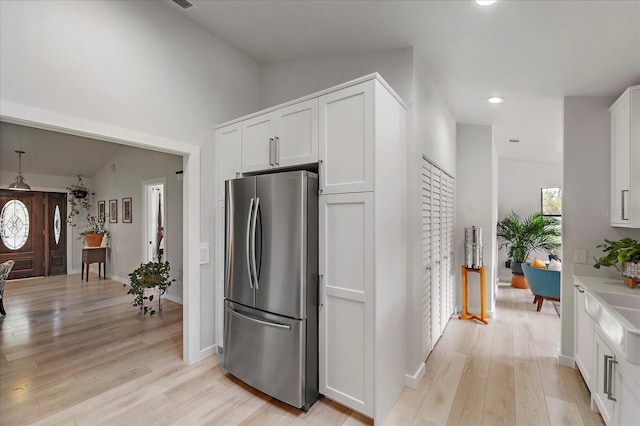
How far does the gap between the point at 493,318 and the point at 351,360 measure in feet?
10.4

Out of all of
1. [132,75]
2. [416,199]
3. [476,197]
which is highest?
[132,75]

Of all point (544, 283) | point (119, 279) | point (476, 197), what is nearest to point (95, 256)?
point (119, 279)

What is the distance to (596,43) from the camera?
7.02 feet

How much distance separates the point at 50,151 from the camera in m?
5.79

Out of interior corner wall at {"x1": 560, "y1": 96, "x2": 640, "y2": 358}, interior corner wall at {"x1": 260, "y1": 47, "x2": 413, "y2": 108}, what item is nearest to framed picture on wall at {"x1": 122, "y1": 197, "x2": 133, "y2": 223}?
interior corner wall at {"x1": 260, "y1": 47, "x2": 413, "y2": 108}

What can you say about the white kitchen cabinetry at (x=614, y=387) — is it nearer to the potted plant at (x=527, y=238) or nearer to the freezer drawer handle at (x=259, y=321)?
the freezer drawer handle at (x=259, y=321)

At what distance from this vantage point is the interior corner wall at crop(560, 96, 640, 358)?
2.80 m

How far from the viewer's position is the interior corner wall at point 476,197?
4.34m

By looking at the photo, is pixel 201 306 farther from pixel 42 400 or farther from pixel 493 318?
pixel 493 318

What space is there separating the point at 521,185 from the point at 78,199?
10737 millimetres

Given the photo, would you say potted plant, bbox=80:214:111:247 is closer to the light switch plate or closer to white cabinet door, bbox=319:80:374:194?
white cabinet door, bbox=319:80:374:194

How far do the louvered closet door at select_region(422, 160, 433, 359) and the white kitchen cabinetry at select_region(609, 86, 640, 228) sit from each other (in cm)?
155

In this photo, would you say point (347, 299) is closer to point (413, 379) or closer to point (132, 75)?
point (413, 379)

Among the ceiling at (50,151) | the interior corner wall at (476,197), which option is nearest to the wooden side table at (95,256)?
the ceiling at (50,151)
